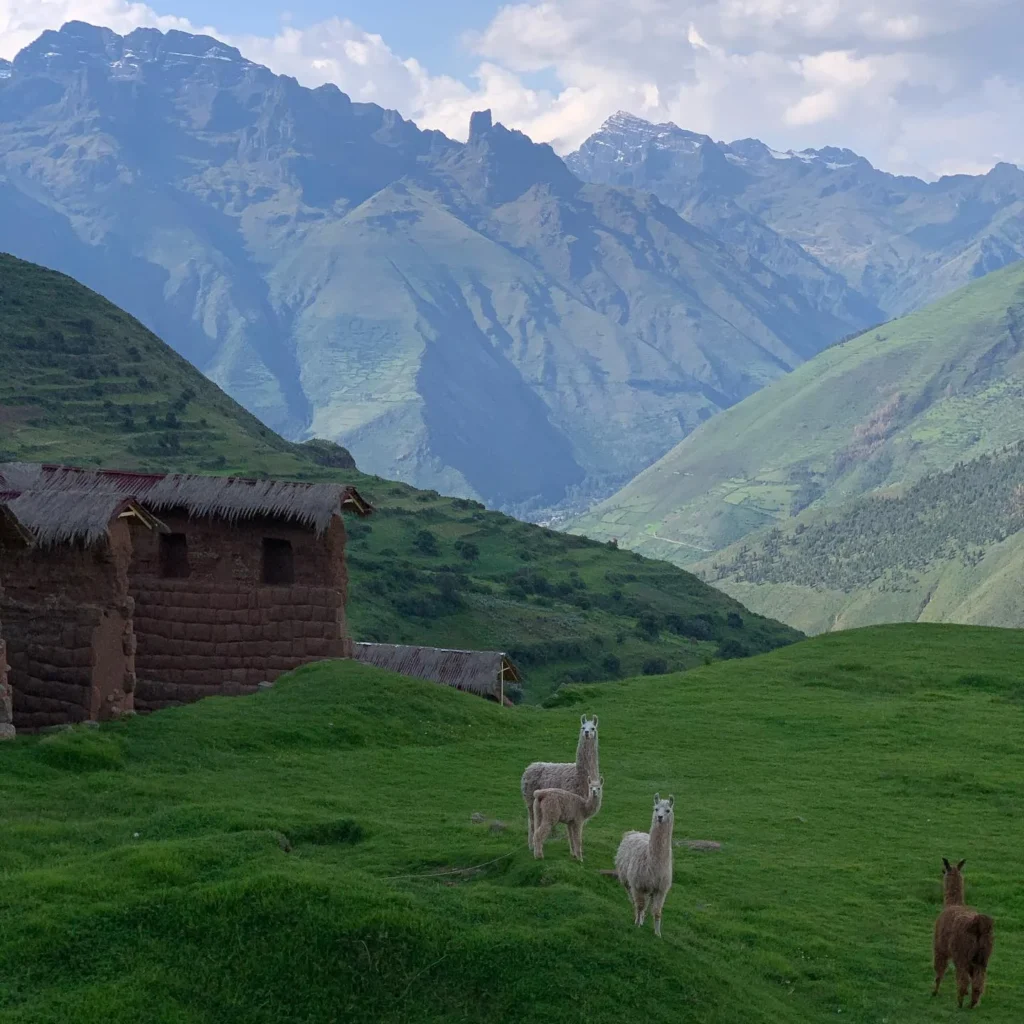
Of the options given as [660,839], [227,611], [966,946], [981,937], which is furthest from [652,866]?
[227,611]

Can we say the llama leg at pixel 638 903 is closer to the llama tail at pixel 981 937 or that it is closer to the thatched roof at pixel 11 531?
the llama tail at pixel 981 937

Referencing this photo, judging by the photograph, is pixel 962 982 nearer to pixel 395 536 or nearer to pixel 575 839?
pixel 575 839

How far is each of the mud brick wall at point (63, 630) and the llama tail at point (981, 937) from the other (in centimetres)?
1657

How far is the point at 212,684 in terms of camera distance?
34.0 metres

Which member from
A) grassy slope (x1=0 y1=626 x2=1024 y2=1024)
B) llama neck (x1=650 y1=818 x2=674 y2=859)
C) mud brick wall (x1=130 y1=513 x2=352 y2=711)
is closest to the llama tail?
grassy slope (x1=0 y1=626 x2=1024 y2=1024)

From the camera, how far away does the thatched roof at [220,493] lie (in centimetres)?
3400

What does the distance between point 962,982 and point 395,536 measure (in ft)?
351

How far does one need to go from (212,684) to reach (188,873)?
18000mm

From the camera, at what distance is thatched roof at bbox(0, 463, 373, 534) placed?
1339 inches

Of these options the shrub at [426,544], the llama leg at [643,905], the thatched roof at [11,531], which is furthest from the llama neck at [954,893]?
the shrub at [426,544]

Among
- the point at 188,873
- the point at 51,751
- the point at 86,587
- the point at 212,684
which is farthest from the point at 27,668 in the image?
the point at 188,873

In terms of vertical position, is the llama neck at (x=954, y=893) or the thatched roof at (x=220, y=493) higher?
the thatched roof at (x=220, y=493)

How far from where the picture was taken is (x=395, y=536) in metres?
123

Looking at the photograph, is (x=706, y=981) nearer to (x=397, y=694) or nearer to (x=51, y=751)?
(x=51, y=751)
